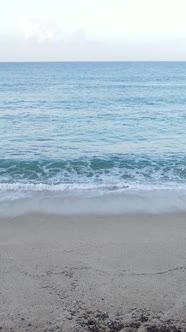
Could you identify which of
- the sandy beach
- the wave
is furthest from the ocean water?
the sandy beach

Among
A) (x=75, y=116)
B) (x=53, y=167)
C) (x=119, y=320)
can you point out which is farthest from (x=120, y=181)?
(x=75, y=116)

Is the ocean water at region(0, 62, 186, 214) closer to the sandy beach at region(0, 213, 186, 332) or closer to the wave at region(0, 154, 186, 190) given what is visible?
the wave at region(0, 154, 186, 190)

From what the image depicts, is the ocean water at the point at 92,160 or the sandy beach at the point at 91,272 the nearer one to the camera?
the sandy beach at the point at 91,272

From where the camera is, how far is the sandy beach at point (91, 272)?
5.94 metres

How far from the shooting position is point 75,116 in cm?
2798

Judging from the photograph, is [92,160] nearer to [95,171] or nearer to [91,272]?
[95,171]

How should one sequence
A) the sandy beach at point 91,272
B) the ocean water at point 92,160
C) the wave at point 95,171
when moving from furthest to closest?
the wave at point 95,171
the ocean water at point 92,160
the sandy beach at point 91,272

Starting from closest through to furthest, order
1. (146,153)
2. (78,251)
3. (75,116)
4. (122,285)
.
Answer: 1. (122,285)
2. (78,251)
3. (146,153)
4. (75,116)

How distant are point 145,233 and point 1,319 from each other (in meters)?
4.30

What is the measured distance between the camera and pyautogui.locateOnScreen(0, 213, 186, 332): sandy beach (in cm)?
594

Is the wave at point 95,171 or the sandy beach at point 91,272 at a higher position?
the sandy beach at point 91,272

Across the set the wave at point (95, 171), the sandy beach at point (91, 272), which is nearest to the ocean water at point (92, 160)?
the wave at point (95, 171)

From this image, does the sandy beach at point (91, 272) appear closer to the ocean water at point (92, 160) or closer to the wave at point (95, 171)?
the ocean water at point (92, 160)

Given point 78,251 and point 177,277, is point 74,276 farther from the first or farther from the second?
point 177,277
